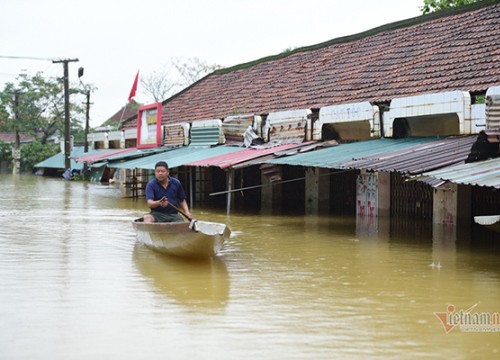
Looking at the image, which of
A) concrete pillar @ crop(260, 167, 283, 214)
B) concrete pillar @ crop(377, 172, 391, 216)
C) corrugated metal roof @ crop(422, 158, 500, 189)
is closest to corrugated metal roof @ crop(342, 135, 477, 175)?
corrugated metal roof @ crop(422, 158, 500, 189)

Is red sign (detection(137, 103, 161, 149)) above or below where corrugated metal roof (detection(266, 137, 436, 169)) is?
above

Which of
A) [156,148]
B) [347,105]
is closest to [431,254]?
[347,105]

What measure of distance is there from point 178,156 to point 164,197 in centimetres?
1302

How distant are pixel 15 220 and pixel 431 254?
10863 mm

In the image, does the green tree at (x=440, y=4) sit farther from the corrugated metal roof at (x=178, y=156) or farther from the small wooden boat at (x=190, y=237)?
the small wooden boat at (x=190, y=237)

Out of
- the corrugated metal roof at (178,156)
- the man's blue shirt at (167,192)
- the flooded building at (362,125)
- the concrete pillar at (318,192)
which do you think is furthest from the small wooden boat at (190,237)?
the concrete pillar at (318,192)

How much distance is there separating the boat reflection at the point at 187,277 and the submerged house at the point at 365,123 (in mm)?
3880

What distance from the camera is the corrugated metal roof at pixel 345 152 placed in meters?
15.5

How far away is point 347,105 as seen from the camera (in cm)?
1895

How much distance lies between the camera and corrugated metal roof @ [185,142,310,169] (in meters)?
18.8

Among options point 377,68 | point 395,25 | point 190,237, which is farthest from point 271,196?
point 190,237

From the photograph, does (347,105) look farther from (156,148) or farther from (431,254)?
(156,148)

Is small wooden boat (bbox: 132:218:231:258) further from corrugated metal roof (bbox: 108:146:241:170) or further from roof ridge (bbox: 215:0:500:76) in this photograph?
roof ridge (bbox: 215:0:500:76)

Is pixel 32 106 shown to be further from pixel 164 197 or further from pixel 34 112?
pixel 164 197
